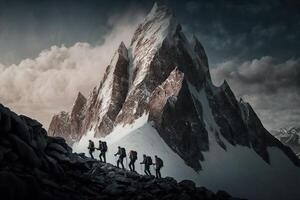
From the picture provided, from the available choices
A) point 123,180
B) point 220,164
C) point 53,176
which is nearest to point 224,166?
point 220,164

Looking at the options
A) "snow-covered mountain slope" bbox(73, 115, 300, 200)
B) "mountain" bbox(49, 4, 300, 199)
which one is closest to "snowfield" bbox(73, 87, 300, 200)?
"snow-covered mountain slope" bbox(73, 115, 300, 200)

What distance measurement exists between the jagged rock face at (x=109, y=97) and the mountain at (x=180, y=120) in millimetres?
316

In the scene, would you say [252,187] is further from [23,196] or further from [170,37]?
[23,196]

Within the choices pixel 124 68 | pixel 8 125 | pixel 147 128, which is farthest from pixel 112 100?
pixel 8 125

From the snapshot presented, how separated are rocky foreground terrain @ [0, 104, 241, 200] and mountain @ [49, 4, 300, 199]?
66.1 meters

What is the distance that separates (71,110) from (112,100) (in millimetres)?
46185

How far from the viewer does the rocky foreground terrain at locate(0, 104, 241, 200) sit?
79.2 ft

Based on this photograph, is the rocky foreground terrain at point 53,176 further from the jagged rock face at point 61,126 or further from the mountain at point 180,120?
the jagged rock face at point 61,126

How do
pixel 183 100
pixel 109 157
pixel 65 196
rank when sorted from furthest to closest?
pixel 183 100 → pixel 109 157 → pixel 65 196

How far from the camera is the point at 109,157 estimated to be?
102m

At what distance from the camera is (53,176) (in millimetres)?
29703

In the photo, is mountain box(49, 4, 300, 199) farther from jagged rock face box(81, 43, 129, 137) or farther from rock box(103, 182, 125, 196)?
rock box(103, 182, 125, 196)

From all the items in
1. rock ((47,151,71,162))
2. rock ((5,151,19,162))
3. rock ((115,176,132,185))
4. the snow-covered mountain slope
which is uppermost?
the snow-covered mountain slope

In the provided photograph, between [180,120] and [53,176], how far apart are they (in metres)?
97.8
